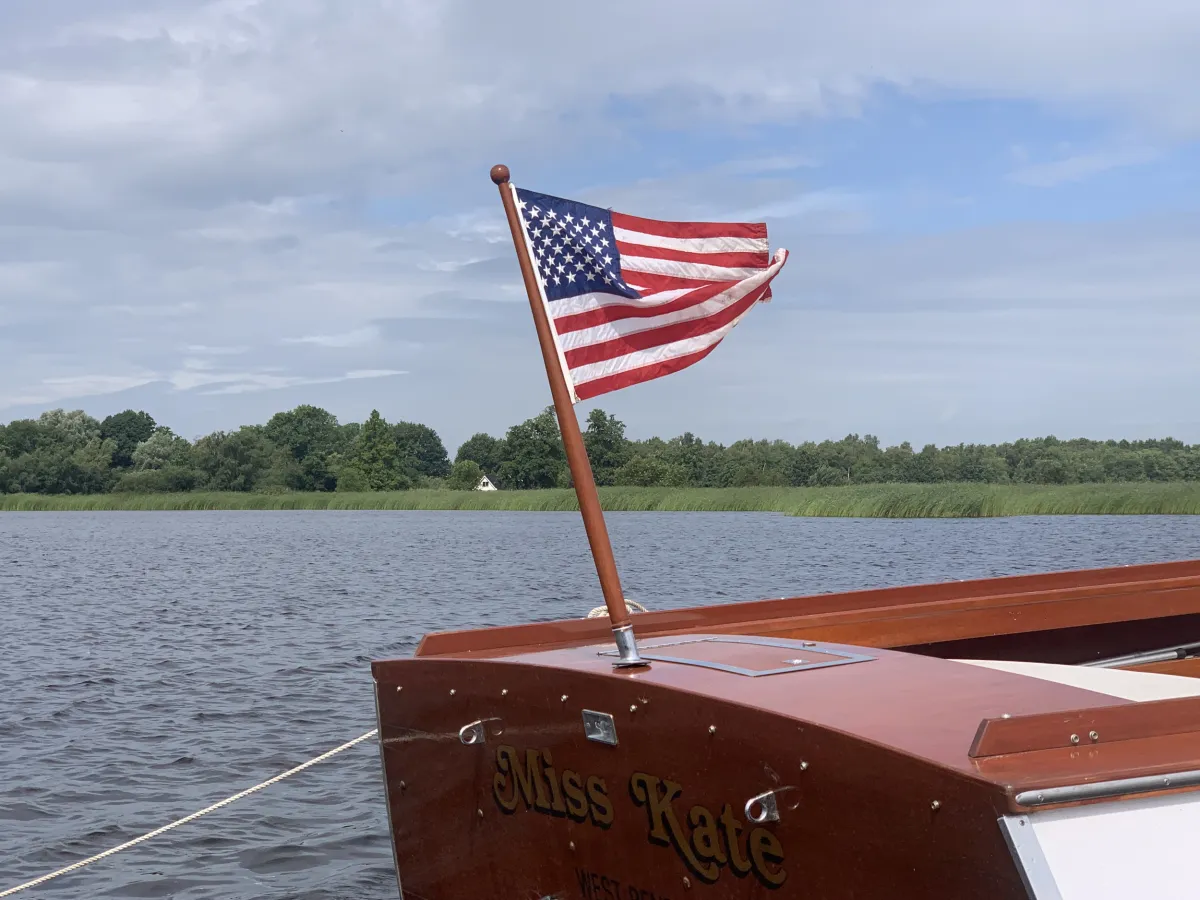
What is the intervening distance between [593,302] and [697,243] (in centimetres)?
47

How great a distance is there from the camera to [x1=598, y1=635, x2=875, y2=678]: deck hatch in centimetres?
331

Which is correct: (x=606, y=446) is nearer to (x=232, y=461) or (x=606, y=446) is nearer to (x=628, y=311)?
(x=232, y=461)

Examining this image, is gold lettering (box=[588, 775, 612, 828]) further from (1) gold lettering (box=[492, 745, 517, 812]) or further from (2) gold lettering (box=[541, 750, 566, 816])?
(1) gold lettering (box=[492, 745, 517, 812])

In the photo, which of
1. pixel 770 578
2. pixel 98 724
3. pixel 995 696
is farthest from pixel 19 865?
pixel 770 578

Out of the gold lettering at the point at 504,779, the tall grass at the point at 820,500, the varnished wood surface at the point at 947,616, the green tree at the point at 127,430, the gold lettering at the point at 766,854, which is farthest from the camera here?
the green tree at the point at 127,430

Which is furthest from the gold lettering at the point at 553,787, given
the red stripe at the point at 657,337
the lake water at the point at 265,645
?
the lake water at the point at 265,645

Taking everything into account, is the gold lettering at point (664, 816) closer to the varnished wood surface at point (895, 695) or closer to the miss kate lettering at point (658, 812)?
the miss kate lettering at point (658, 812)

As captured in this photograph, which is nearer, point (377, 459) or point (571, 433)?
point (571, 433)

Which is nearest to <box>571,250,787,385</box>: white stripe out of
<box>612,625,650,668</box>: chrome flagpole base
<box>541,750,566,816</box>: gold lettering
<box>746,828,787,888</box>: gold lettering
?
<box>612,625,650,668</box>: chrome flagpole base

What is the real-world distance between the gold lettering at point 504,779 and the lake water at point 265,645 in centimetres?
341

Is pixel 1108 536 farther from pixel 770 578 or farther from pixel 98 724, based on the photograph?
pixel 98 724

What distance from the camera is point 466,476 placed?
107188mm

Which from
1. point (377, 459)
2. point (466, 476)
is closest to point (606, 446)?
point (466, 476)

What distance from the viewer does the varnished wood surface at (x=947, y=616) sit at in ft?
14.2
